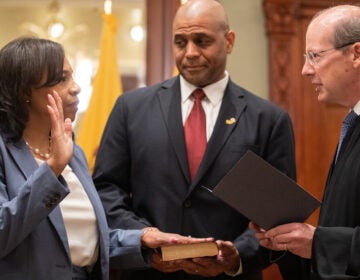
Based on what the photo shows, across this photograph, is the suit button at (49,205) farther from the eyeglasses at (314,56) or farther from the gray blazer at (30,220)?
the eyeglasses at (314,56)

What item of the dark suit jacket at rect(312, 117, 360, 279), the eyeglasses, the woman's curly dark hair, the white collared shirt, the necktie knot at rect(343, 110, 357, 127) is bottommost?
the dark suit jacket at rect(312, 117, 360, 279)

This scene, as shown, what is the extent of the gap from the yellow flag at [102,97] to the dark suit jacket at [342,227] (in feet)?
7.75

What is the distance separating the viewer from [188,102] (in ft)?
8.39

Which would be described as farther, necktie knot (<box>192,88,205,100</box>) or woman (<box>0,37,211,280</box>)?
necktie knot (<box>192,88,205,100</box>)

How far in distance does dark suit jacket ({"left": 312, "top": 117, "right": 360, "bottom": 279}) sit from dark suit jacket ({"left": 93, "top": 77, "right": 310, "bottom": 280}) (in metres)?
0.51

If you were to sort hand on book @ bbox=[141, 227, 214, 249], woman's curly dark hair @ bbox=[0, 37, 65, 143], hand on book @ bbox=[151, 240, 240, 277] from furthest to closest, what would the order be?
hand on book @ bbox=[151, 240, 240, 277] < hand on book @ bbox=[141, 227, 214, 249] < woman's curly dark hair @ bbox=[0, 37, 65, 143]

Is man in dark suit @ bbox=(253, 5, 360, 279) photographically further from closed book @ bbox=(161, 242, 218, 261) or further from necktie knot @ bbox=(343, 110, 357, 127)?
closed book @ bbox=(161, 242, 218, 261)

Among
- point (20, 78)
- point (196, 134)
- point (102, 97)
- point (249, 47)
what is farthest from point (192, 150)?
point (102, 97)

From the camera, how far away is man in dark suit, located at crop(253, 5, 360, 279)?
178cm

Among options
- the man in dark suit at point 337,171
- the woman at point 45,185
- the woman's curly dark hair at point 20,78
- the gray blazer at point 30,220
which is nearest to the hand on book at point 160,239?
the woman at point 45,185

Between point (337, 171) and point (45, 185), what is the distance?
3.02 ft

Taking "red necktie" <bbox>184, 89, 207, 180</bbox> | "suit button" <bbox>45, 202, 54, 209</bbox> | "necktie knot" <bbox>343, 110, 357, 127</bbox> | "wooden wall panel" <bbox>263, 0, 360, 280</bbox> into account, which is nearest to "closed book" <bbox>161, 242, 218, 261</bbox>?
"red necktie" <bbox>184, 89, 207, 180</bbox>

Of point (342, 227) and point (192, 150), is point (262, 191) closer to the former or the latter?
point (342, 227)

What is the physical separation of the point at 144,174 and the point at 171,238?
16.5 inches
